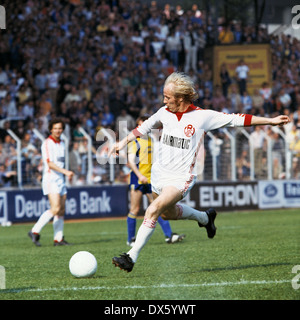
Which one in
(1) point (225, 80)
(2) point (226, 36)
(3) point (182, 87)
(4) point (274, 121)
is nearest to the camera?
(4) point (274, 121)

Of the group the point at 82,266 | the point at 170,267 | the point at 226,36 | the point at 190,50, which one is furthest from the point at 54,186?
the point at 226,36

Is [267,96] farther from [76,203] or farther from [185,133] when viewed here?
[185,133]

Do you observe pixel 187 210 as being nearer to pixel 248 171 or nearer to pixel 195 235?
pixel 195 235

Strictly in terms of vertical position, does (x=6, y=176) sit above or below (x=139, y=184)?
below

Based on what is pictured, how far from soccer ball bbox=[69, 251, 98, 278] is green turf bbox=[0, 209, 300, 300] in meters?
0.10

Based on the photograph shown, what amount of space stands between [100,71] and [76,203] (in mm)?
6092

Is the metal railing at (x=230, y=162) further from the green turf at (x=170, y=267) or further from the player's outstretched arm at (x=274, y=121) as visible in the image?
the player's outstretched arm at (x=274, y=121)

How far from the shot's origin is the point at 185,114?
27.2 feet

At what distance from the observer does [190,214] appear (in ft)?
29.1

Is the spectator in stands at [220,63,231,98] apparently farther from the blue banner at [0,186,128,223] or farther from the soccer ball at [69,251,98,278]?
the soccer ball at [69,251,98,278]

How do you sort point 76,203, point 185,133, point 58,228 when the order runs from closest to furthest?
point 185,133, point 58,228, point 76,203

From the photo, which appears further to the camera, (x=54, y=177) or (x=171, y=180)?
(x=54, y=177)

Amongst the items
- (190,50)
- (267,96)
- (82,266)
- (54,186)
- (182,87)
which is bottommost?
(82,266)
